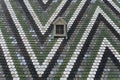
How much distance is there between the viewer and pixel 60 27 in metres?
24.3

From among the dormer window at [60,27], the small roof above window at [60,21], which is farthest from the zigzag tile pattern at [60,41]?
the small roof above window at [60,21]

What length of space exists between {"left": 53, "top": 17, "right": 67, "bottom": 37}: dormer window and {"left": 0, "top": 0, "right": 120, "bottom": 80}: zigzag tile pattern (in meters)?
0.31

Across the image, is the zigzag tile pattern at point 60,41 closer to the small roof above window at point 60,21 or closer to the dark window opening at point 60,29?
the dark window opening at point 60,29

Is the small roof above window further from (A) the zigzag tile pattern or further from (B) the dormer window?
(A) the zigzag tile pattern

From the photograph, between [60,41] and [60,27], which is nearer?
[60,41]

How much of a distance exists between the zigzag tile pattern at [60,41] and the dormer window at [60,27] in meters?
0.31

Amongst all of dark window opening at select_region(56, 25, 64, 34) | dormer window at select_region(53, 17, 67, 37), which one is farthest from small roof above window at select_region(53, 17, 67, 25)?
dark window opening at select_region(56, 25, 64, 34)

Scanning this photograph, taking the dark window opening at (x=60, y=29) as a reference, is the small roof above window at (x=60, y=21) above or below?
above

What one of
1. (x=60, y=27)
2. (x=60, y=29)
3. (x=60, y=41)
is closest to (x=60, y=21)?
(x=60, y=27)

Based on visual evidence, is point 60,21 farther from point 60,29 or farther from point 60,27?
point 60,29

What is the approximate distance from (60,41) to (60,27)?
792 millimetres

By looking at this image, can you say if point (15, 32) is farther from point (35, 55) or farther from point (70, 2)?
point (70, 2)

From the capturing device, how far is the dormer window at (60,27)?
24188mm

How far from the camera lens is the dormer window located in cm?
2419
